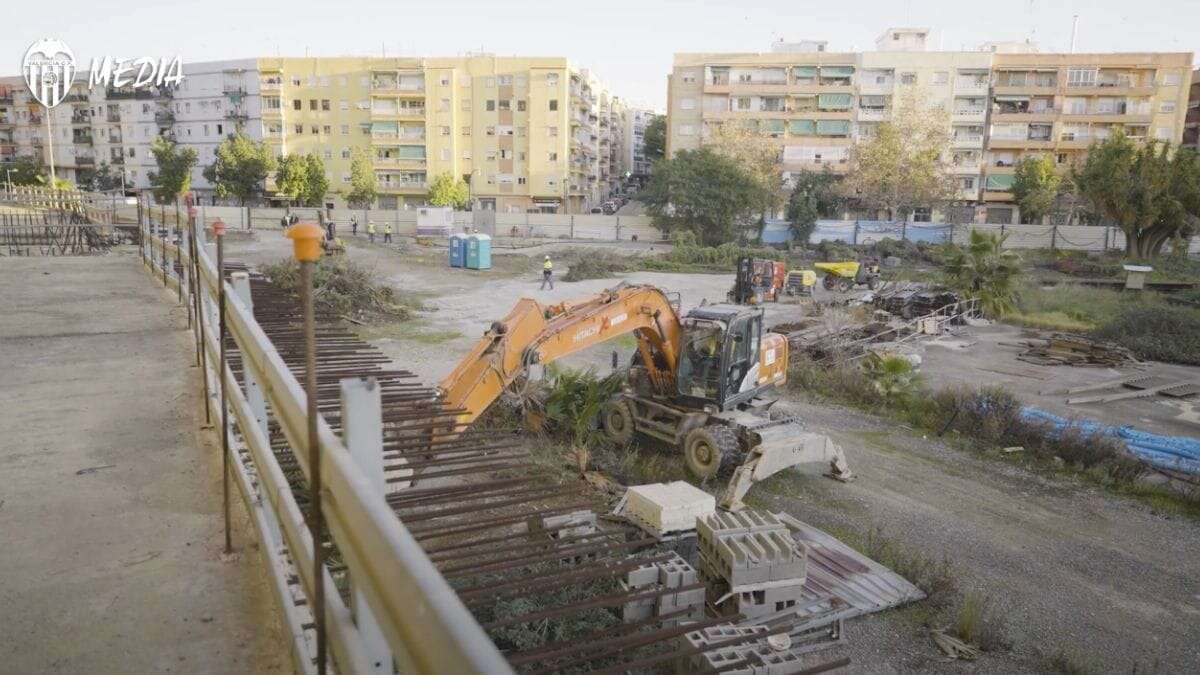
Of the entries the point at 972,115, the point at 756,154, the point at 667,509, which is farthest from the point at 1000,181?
the point at 667,509

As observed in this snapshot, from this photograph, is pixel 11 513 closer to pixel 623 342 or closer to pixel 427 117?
pixel 623 342

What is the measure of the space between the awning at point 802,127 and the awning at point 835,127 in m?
0.68

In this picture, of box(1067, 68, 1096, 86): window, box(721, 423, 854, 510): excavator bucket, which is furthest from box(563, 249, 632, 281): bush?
box(1067, 68, 1096, 86): window

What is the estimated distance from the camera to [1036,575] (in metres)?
9.98

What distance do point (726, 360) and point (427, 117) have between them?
6363 cm

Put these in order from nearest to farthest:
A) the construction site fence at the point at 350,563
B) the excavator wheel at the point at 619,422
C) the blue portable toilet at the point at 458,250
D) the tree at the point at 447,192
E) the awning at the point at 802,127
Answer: the construction site fence at the point at 350,563 < the excavator wheel at the point at 619,422 < the blue portable toilet at the point at 458,250 < the tree at the point at 447,192 < the awning at the point at 802,127

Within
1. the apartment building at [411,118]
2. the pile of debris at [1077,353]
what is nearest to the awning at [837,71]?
the apartment building at [411,118]

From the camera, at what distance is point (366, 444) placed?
1.78 m

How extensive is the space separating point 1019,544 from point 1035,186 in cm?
5959

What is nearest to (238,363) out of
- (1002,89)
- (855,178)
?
(855,178)

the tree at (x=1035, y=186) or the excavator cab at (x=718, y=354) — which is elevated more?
the tree at (x=1035, y=186)

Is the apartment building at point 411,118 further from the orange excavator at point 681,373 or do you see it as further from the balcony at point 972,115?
the orange excavator at point 681,373

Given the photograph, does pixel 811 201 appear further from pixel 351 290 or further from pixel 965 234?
pixel 351 290

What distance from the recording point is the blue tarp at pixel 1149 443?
14000 millimetres
